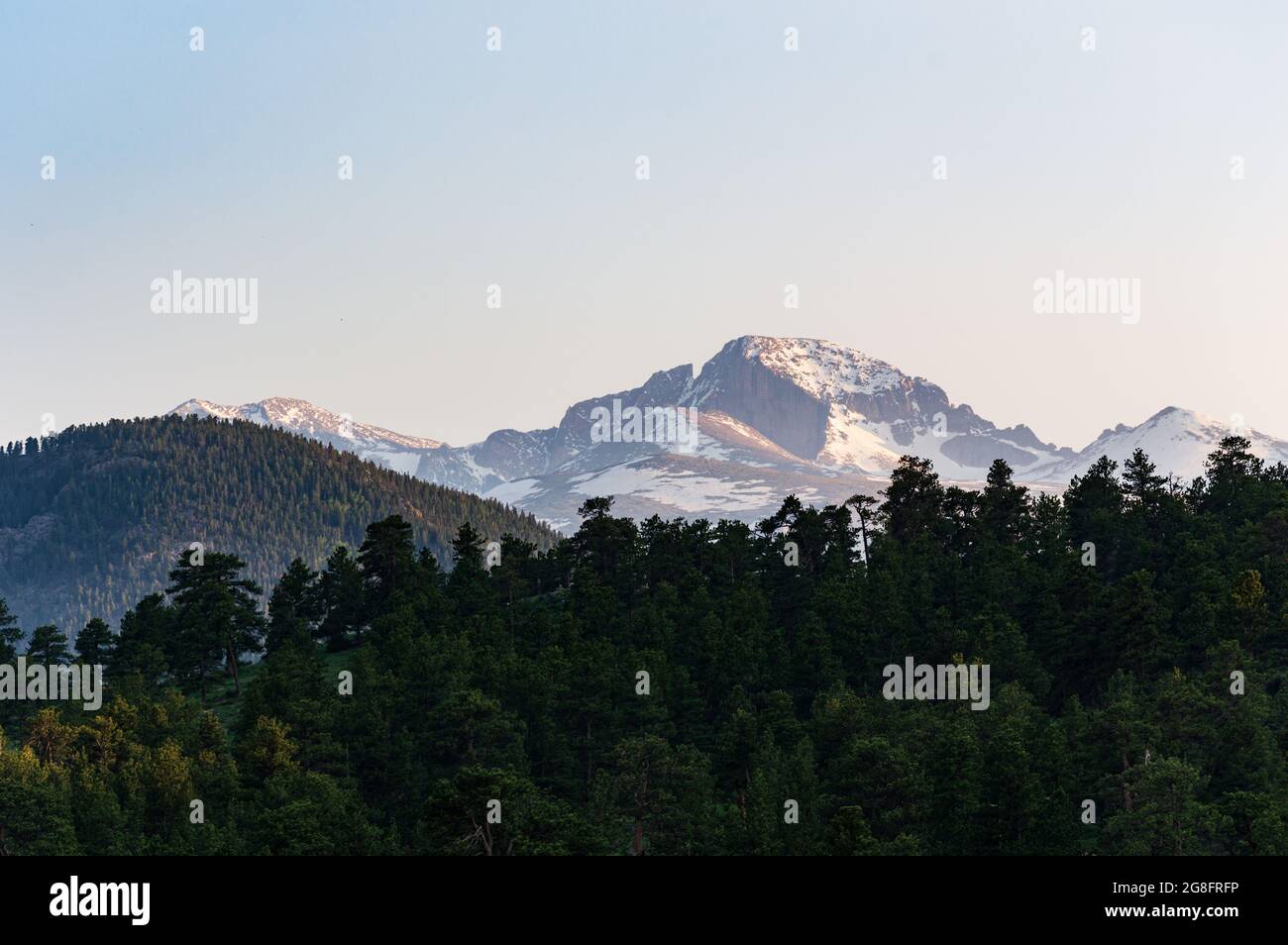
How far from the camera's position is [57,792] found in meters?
107

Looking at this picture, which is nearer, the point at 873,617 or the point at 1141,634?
the point at 1141,634

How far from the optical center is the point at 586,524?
180 metres

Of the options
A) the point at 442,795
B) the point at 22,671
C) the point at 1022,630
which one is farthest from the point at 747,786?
the point at 22,671

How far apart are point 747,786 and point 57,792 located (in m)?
50.1

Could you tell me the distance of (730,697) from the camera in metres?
131

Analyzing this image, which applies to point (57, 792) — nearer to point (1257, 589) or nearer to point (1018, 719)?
point (1018, 719)

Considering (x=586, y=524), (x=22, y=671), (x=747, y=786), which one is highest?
(x=586, y=524)

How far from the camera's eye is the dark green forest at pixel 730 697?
91188mm

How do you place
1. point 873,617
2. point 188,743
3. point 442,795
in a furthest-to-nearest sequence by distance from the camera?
point 873,617, point 188,743, point 442,795

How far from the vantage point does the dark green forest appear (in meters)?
91.2
